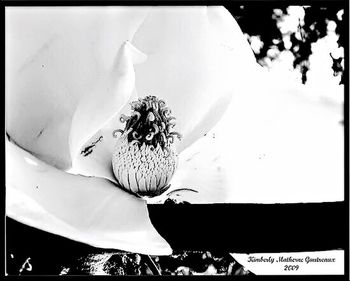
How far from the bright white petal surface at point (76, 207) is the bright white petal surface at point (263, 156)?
78mm

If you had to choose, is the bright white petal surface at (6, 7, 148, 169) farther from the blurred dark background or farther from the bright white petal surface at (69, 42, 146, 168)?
the blurred dark background

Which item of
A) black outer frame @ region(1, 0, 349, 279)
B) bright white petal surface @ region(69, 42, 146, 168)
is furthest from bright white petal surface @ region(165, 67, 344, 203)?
bright white petal surface @ region(69, 42, 146, 168)

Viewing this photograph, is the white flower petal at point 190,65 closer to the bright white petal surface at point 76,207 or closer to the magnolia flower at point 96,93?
the magnolia flower at point 96,93

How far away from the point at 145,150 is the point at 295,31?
28cm

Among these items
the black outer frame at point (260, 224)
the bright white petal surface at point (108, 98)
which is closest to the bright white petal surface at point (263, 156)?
the black outer frame at point (260, 224)

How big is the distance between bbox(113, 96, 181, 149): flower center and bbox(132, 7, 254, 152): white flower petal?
0.09ft

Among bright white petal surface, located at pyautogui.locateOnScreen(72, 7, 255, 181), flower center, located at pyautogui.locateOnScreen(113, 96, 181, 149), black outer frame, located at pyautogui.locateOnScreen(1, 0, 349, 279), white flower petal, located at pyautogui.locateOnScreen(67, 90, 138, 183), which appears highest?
bright white petal surface, located at pyautogui.locateOnScreen(72, 7, 255, 181)

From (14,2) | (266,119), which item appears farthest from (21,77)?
(266,119)

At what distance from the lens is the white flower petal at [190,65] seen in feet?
2.28

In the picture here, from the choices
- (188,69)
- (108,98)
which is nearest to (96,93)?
(108,98)

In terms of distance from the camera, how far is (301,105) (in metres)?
0.72

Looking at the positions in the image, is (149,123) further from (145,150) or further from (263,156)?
(263,156)

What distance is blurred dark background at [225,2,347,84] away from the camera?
2.34 feet

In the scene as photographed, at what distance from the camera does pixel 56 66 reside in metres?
0.68
